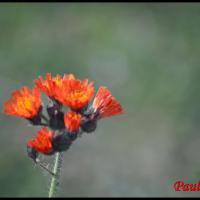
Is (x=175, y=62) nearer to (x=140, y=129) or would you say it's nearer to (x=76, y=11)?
(x=140, y=129)

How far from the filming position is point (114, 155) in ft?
29.4

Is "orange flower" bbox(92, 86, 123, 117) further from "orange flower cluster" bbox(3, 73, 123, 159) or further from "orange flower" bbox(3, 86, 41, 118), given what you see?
"orange flower" bbox(3, 86, 41, 118)

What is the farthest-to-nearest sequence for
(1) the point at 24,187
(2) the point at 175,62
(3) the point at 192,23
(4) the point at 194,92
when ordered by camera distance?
1. (3) the point at 192,23
2. (2) the point at 175,62
3. (4) the point at 194,92
4. (1) the point at 24,187

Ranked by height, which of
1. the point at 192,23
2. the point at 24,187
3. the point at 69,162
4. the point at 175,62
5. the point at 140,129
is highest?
the point at 192,23

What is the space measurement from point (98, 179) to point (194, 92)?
191 cm

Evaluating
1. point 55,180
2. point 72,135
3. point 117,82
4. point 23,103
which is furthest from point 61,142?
point 117,82

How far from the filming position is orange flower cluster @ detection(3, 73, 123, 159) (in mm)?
4250

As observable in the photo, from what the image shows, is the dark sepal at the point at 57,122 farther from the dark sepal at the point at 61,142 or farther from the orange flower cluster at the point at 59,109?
the dark sepal at the point at 61,142

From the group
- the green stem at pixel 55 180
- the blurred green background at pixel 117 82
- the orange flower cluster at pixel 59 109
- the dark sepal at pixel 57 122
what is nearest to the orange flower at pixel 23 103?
the orange flower cluster at pixel 59 109

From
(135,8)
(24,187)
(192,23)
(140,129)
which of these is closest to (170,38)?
(192,23)

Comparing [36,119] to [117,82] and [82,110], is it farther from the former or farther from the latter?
[117,82]

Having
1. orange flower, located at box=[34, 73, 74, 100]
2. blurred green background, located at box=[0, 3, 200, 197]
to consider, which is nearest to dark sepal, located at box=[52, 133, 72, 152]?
orange flower, located at box=[34, 73, 74, 100]

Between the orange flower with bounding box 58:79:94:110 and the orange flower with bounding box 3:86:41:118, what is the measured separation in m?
0.17

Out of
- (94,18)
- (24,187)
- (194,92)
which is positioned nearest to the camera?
(24,187)
